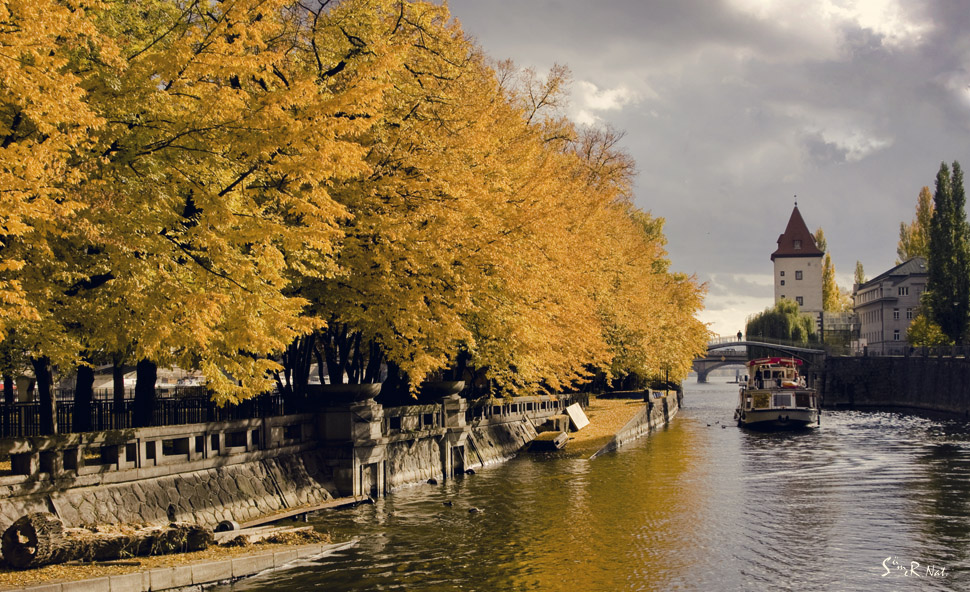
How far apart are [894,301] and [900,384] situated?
6039 cm

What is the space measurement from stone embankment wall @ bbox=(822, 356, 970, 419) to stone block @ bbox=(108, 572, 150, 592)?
72.9m

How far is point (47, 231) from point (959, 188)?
3602 inches

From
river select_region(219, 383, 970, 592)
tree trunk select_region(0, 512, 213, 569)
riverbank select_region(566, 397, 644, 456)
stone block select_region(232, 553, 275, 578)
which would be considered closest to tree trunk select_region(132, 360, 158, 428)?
river select_region(219, 383, 970, 592)

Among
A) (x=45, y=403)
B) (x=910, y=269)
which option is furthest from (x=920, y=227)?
(x=45, y=403)

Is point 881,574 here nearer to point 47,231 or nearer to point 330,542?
point 330,542

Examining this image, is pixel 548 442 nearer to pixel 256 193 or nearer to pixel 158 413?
pixel 158 413

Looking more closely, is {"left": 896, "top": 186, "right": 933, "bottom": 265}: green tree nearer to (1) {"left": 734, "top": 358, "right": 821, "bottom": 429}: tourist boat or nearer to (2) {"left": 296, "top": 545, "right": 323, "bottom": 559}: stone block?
(1) {"left": 734, "top": 358, "right": 821, "bottom": 429}: tourist boat

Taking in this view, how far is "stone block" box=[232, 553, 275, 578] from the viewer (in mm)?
17164

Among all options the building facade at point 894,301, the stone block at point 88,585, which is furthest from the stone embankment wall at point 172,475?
the building facade at point 894,301

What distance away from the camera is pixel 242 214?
64.3 feet

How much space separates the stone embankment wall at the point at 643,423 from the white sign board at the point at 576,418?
236cm

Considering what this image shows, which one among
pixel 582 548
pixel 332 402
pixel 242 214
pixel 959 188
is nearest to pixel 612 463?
pixel 332 402

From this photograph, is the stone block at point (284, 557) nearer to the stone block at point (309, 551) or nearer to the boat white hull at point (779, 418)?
the stone block at point (309, 551)

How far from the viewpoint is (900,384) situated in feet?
326
